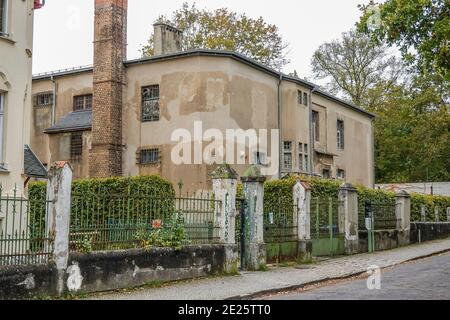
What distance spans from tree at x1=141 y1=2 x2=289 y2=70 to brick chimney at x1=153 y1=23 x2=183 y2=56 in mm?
11436

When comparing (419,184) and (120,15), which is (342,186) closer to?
(120,15)

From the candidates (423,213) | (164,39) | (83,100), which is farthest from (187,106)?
(423,213)

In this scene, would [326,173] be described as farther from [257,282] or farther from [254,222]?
[257,282]

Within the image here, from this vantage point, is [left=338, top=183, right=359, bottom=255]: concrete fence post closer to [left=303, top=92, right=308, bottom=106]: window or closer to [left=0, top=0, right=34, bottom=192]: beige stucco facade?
[left=0, top=0, right=34, bottom=192]: beige stucco facade

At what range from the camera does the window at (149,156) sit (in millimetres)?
29562

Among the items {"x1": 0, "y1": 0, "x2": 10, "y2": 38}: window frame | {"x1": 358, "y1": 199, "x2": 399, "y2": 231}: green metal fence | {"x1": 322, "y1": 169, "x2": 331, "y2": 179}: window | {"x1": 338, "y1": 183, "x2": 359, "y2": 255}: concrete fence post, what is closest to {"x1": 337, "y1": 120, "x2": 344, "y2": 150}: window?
{"x1": 322, "y1": 169, "x2": 331, "y2": 179}: window

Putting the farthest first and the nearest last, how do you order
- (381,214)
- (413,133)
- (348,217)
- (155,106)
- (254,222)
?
(413,133), (155,106), (381,214), (348,217), (254,222)

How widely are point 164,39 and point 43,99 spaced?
7713mm

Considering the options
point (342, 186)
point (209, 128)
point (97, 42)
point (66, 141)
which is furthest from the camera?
point (66, 141)

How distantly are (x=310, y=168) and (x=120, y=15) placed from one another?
13.3m

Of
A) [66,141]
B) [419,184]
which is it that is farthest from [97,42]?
[419,184]

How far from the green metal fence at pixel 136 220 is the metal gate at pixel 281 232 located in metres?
2.56

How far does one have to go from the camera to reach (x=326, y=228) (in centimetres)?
2103

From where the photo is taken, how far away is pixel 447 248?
81.5ft
